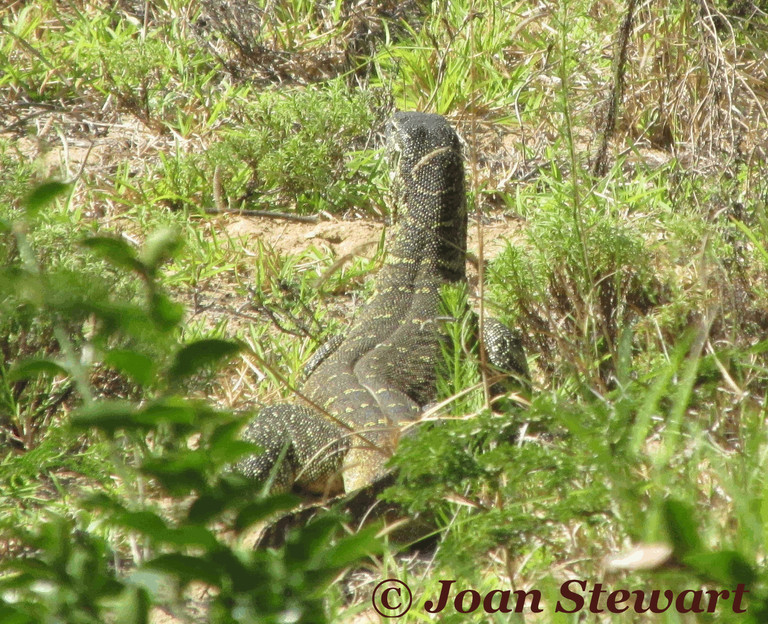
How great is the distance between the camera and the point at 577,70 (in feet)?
20.5

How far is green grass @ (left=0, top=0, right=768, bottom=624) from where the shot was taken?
1249 mm

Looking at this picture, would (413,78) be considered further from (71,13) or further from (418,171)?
(71,13)

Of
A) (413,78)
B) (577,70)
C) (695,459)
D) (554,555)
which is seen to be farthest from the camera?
(413,78)

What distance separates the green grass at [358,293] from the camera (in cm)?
125

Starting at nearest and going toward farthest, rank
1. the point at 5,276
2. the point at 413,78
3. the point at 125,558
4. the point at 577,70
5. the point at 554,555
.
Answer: the point at 5,276 → the point at 554,555 → the point at 125,558 → the point at 577,70 → the point at 413,78

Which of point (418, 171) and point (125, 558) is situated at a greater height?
point (418, 171)

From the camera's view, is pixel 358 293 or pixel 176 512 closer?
pixel 176 512

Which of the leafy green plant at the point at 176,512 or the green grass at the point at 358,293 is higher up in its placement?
the leafy green plant at the point at 176,512

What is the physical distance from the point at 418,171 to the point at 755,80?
1.90 metres

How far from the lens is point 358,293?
5637 millimetres

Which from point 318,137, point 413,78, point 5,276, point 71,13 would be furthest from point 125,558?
point 71,13

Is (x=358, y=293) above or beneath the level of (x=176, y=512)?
beneath

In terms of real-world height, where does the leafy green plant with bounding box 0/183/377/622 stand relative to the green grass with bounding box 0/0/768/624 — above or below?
above

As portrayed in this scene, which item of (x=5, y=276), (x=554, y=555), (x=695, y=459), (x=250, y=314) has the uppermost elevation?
(x=5, y=276)
